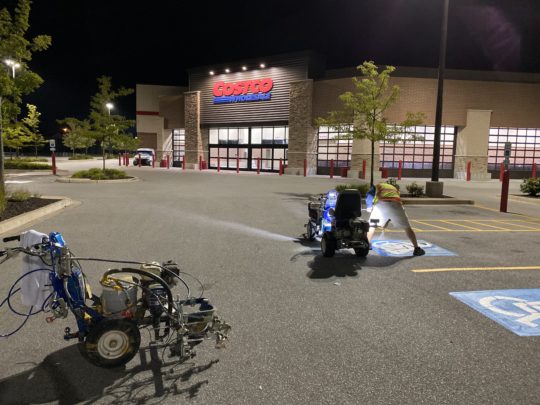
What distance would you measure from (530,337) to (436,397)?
1838 millimetres

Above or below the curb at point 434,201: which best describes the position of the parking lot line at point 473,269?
below

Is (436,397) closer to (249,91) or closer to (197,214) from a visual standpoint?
(197,214)

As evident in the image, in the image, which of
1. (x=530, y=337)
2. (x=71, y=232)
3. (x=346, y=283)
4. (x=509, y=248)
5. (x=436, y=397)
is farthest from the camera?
(x=71, y=232)

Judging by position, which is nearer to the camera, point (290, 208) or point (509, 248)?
point (509, 248)

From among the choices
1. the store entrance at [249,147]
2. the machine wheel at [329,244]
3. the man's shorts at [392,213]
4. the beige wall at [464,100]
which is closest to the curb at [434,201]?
the man's shorts at [392,213]

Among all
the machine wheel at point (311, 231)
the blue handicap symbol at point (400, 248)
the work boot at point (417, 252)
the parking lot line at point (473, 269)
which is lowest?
the parking lot line at point (473, 269)

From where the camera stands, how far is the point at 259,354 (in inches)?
163

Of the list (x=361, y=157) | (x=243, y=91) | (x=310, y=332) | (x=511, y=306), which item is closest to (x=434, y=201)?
(x=511, y=306)

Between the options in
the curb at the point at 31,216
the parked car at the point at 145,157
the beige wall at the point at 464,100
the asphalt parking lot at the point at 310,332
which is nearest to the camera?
the asphalt parking lot at the point at 310,332

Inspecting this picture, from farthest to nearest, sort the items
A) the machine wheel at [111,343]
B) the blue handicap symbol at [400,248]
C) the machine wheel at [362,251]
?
the blue handicap symbol at [400,248] → the machine wheel at [362,251] → the machine wheel at [111,343]

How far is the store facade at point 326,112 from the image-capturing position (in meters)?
30.6

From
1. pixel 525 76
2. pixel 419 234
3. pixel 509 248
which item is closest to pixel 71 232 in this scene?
pixel 419 234

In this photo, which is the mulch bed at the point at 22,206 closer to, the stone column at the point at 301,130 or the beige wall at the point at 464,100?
the stone column at the point at 301,130

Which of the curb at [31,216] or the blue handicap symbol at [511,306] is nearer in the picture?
the blue handicap symbol at [511,306]
